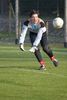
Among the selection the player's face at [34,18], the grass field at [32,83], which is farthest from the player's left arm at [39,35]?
the grass field at [32,83]

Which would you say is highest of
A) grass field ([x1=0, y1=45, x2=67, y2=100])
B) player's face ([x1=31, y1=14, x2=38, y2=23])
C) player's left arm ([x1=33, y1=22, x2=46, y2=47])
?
player's face ([x1=31, y1=14, x2=38, y2=23])

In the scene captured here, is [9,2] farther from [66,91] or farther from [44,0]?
[66,91]

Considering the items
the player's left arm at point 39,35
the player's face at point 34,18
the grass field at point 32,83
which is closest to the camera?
the grass field at point 32,83

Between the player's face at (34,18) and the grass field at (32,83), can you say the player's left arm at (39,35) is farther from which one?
the grass field at (32,83)

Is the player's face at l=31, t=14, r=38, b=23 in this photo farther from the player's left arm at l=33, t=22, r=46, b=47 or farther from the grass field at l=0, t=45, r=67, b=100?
the grass field at l=0, t=45, r=67, b=100

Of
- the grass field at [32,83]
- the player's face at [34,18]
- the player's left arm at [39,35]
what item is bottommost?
the grass field at [32,83]

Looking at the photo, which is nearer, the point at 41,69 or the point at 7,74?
the point at 7,74

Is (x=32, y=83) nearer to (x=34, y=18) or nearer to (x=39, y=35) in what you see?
(x=39, y=35)

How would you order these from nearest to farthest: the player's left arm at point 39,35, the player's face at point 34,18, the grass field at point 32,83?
the grass field at point 32,83 < the player's left arm at point 39,35 < the player's face at point 34,18

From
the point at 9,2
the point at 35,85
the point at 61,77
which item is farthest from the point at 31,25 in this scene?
the point at 9,2

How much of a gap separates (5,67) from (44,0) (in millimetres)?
40445

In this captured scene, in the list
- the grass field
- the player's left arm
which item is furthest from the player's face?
the grass field

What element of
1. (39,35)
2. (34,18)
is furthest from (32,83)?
(34,18)

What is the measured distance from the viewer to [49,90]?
11.8 meters
